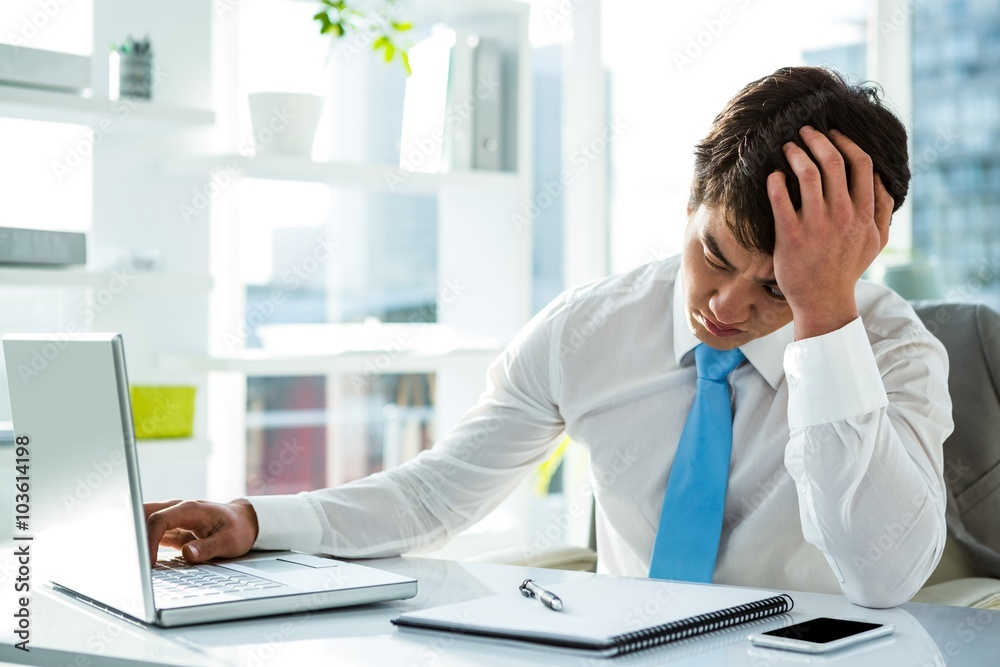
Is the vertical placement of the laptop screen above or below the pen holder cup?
below

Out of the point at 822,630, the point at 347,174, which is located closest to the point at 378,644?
the point at 822,630

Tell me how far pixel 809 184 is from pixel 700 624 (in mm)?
479

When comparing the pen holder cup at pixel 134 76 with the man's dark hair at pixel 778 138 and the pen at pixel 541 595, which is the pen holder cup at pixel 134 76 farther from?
the pen at pixel 541 595

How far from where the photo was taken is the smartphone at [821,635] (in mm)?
821

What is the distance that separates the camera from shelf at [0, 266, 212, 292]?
201 cm

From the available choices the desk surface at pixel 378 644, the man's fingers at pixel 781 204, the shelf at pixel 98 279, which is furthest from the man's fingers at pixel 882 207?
the shelf at pixel 98 279

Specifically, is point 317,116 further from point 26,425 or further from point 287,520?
point 26,425

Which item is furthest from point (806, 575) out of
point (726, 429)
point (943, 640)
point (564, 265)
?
point (564, 265)

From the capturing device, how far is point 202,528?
118 cm

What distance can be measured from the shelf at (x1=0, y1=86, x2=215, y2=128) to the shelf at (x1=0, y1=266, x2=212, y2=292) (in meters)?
0.32

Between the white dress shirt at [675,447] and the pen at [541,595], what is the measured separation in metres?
0.32

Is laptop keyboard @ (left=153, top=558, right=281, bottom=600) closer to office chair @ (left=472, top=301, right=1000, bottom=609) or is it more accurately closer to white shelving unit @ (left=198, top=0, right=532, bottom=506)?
office chair @ (left=472, top=301, right=1000, bottom=609)

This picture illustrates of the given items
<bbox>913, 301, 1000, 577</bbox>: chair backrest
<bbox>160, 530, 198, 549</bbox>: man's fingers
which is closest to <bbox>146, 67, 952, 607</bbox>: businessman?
<bbox>160, 530, 198, 549</bbox>: man's fingers

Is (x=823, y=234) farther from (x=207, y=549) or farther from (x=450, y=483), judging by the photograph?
(x=207, y=549)
